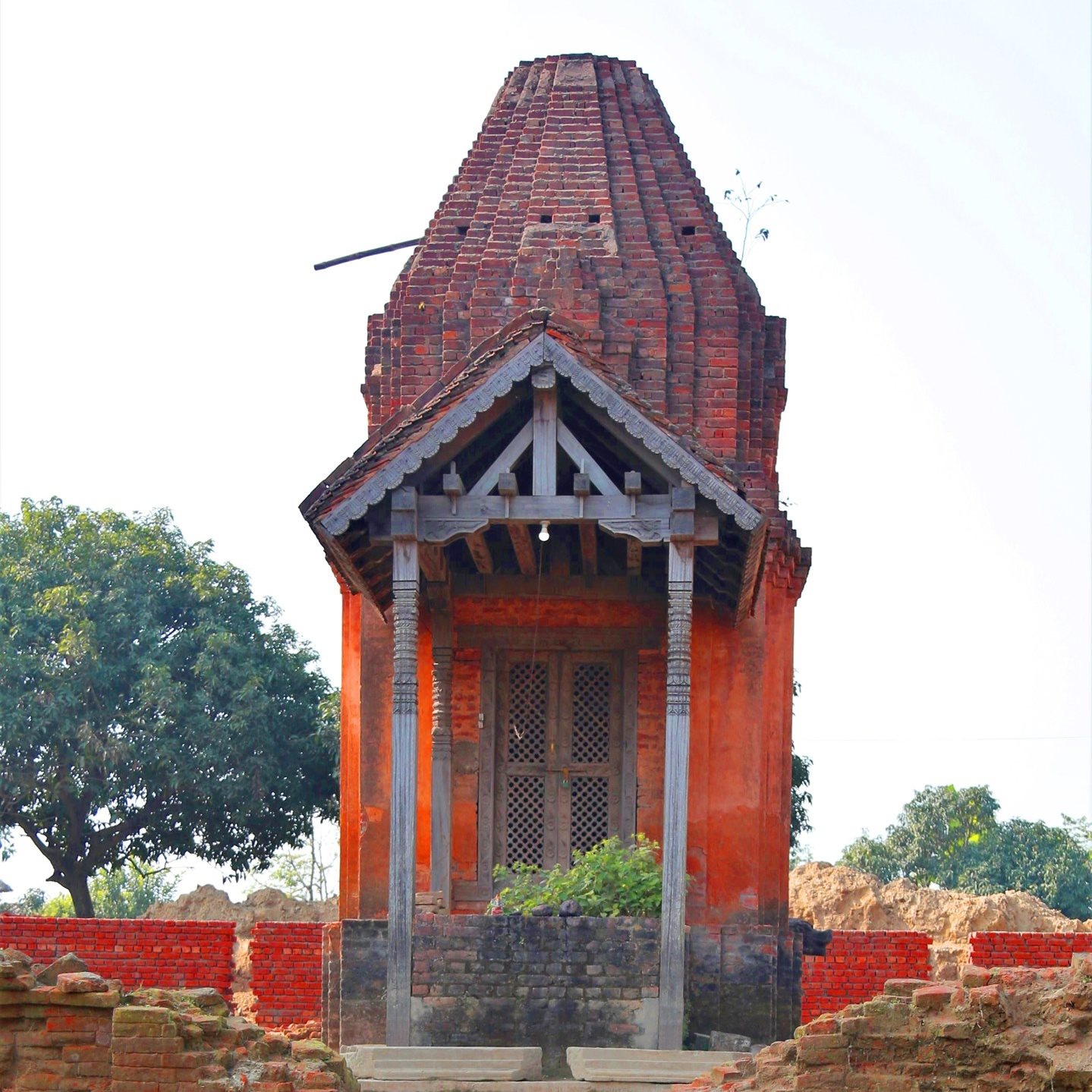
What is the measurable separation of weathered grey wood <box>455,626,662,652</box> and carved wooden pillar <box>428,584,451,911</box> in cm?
24

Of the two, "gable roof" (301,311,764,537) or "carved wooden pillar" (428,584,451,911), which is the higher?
"gable roof" (301,311,764,537)

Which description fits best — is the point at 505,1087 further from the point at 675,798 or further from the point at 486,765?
the point at 486,765

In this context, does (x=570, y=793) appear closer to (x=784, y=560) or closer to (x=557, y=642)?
(x=557, y=642)

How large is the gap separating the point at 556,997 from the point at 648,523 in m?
3.26

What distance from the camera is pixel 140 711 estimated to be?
27.2 meters

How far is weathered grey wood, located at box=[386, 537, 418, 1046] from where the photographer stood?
47.9 feet

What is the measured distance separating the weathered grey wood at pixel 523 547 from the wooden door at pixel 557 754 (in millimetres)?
769

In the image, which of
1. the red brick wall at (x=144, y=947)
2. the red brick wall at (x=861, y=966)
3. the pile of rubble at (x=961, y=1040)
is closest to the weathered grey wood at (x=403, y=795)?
the pile of rubble at (x=961, y=1040)

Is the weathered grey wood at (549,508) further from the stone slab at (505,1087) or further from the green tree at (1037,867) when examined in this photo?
the green tree at (1037,867)

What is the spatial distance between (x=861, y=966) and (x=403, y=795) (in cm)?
715

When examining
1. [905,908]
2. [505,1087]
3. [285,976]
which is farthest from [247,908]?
[505,1087]

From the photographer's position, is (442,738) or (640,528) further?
(442,738)

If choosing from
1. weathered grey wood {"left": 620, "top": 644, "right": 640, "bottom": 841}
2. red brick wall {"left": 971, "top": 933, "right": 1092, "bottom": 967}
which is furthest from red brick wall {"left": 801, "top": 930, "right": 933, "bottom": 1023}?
weathered grey wood {"left": 620, "top": 644, "right": 640, "bottom": 841}

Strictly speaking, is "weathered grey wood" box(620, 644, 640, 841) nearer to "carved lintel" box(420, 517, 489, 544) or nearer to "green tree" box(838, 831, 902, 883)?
"carved lintel" box(420, 517, 489, 544)
